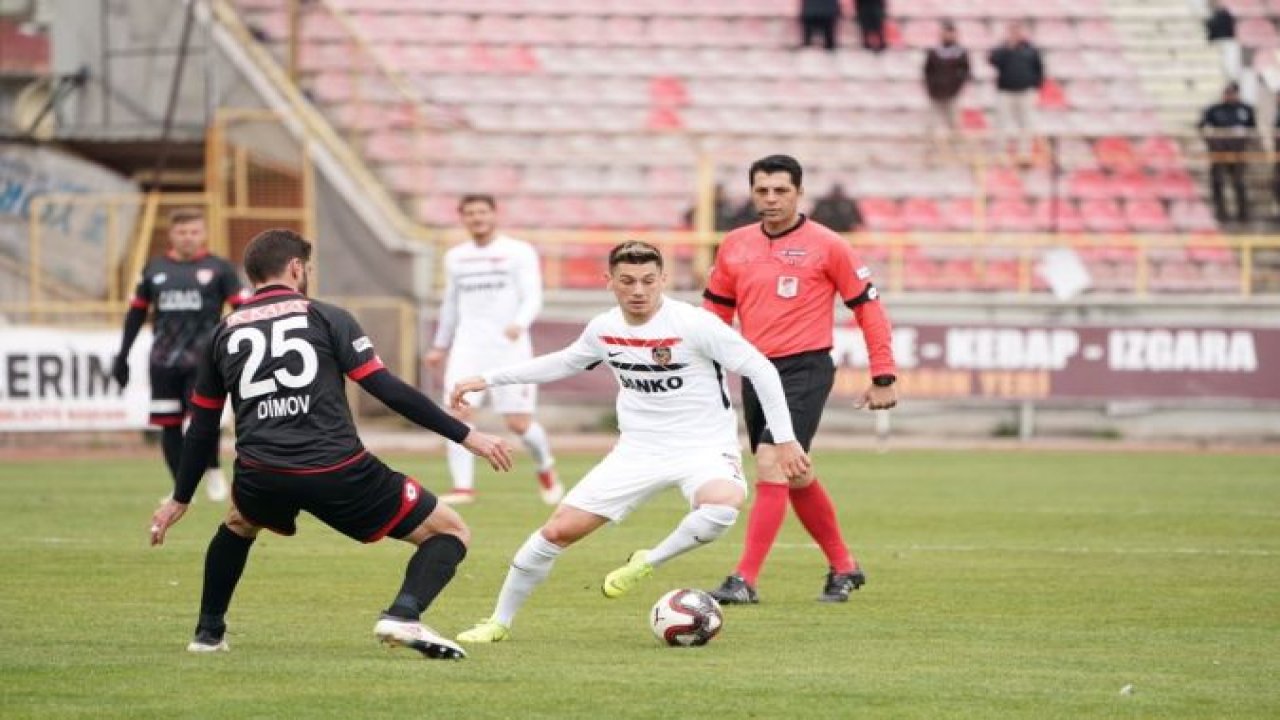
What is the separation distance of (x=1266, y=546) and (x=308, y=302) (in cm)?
741

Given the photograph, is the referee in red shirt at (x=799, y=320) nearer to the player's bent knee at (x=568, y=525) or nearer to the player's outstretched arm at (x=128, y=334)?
the player's bent knee at (x=568, y=525)

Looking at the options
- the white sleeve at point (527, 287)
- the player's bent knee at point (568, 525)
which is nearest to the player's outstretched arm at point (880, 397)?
the player's bent knee at point (568, 525)

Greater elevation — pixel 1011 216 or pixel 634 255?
pixel 634 255

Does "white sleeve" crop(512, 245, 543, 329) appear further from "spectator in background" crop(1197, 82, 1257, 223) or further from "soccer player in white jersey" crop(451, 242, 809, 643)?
"spectator in background" crop(1197, 82, 1257, 223)

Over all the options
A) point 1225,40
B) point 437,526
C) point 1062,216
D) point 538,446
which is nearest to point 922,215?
point 1062,216

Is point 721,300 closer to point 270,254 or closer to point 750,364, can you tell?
point 750,364

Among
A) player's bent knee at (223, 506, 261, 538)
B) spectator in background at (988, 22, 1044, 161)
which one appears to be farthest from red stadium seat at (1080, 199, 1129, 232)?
player's bent knee at (223, 506, 261, 538)

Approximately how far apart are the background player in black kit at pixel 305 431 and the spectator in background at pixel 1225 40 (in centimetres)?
2575

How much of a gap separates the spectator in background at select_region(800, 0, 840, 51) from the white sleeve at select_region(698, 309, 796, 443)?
75.7 ft

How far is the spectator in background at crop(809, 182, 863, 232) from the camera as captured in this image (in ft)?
89.2

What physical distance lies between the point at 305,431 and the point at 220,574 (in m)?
0.73

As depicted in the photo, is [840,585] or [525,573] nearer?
[525,573]

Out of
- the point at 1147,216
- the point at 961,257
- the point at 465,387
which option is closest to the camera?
the point at 465,387

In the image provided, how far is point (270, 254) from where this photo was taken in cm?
835
